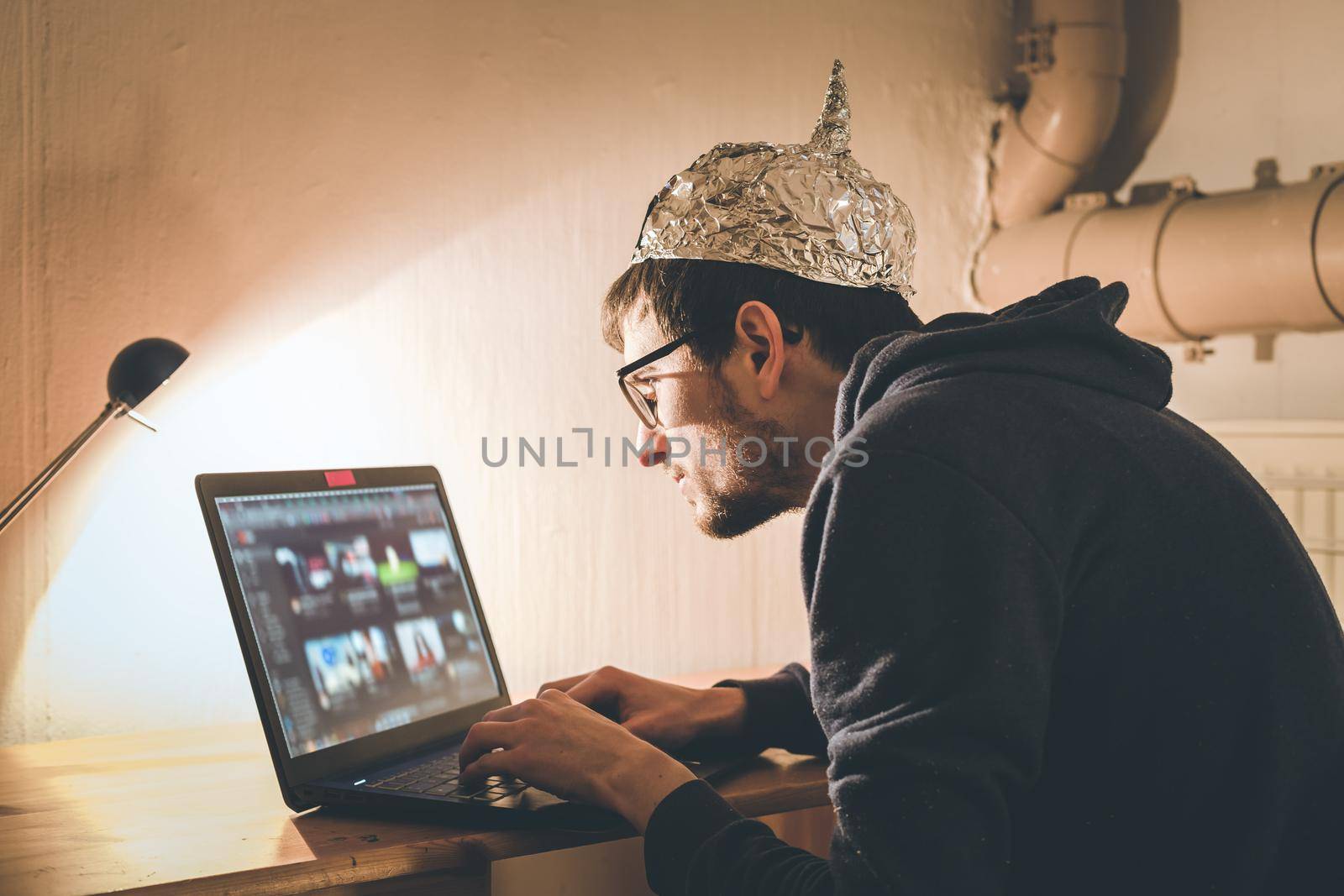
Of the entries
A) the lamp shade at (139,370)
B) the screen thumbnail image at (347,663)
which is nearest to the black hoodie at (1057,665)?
the screen thumbnail image at (347,663)

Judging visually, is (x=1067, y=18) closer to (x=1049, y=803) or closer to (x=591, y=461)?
(x=591, y=461)

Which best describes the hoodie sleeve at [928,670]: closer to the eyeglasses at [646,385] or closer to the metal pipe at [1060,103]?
the eyeglasses at [646,385]

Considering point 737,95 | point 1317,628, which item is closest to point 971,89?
point 737,95

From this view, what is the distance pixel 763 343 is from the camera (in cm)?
110

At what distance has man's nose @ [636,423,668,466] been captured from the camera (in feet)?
3.90

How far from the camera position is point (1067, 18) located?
1978 mm

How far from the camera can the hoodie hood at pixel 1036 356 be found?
80 centimetres

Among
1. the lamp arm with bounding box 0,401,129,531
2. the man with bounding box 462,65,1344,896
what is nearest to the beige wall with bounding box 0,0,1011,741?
the lamp arm with bounding box 0,401,129,531

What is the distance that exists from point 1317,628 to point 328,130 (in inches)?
53.5

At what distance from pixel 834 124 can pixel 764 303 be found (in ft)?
0.88

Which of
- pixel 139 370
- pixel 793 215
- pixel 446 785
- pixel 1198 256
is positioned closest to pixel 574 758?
pixel 446 785

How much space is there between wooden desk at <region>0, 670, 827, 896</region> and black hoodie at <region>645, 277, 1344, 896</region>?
0.28 metres

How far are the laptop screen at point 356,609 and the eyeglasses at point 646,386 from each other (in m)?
0.31

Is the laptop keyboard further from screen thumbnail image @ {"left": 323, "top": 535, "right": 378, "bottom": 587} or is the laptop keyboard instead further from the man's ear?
the man's ear
